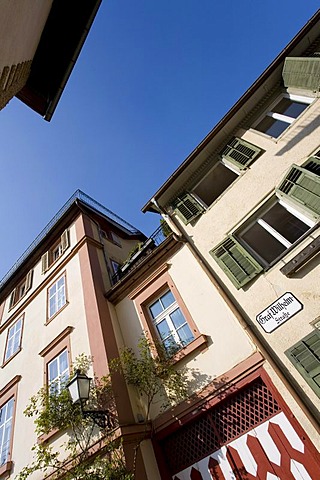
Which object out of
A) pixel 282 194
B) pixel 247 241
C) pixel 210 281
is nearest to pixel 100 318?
pixel 210 281

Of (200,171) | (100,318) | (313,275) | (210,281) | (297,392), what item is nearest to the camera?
(297,392)

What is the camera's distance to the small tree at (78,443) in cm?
519

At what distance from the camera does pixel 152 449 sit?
575cm

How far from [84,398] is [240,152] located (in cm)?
693

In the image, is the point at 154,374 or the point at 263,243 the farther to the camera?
the point at 263,243

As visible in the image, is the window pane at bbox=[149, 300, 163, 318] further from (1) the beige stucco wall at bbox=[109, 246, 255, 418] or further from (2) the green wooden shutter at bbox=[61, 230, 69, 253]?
(2) the green wooden shutter at bbox=[61, 230, 69, 253]

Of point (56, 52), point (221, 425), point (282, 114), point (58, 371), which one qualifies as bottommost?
point (221, 425)

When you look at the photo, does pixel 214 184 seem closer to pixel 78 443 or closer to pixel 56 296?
pixel 56 296

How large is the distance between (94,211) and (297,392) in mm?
10934

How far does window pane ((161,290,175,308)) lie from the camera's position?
747cm

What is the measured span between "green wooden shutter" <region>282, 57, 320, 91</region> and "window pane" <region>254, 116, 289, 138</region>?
873 mm

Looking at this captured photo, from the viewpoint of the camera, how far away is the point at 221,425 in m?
5.29

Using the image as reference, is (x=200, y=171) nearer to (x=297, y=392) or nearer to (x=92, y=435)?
(x=297, y=392)

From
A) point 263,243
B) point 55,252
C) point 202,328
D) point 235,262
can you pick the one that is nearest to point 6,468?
point 202,328
